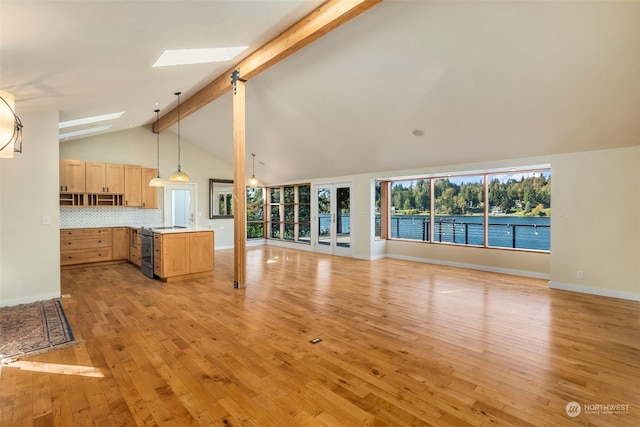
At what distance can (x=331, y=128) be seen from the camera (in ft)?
21.6

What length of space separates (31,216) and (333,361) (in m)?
4.69

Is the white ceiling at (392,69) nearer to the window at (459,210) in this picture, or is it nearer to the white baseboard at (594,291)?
the window at (459,210)

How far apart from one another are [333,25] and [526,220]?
5740 millimetres

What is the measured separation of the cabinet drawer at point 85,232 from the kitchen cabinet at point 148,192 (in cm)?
110

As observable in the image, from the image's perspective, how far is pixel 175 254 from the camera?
18.6 feet

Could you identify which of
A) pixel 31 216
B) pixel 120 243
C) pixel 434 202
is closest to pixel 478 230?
pixel 434 202

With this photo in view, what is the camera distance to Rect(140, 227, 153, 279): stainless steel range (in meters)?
5.99

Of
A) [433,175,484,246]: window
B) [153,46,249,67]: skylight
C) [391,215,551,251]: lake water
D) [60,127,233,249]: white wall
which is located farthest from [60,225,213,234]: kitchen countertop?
[433,175,484,246]: window

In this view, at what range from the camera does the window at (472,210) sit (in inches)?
263

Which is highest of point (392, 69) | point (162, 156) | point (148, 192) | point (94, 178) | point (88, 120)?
point (392, 69)

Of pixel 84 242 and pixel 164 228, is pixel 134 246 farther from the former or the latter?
pixel 164 228

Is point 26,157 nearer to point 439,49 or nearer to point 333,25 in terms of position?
point 333,25

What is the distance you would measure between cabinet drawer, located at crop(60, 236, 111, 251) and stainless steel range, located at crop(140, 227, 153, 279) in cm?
160

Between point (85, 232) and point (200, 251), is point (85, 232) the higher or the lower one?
the higher one
